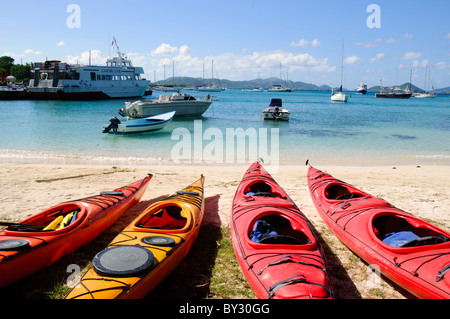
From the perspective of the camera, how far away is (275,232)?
455 centimetres

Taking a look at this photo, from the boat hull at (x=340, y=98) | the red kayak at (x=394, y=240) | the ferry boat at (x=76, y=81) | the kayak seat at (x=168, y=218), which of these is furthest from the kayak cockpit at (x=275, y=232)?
the boat hull at (x=340, y=98)

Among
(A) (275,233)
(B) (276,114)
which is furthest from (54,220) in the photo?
(B) (276,114)

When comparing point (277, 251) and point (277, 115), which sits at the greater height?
point (277, 115)

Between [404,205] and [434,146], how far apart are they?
12.2 m

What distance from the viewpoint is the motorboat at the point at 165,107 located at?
80.7 ft

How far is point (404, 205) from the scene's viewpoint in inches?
279

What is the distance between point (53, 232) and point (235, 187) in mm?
4991

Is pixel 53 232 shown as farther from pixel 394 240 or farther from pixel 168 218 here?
pixel 394 240

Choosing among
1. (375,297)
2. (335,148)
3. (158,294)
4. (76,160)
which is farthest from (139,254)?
(335,148)

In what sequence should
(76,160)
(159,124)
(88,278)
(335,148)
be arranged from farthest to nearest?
(159,124) < (335,148) < (76,160) < (88,278)

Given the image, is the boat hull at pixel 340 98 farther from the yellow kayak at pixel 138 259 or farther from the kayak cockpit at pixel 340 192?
the yellow kayak at pixel 138 259

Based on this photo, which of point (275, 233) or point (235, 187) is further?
point (235, 187)

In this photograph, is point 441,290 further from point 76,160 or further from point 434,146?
point 434,146

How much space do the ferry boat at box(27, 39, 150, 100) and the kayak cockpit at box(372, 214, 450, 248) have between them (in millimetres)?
49089
